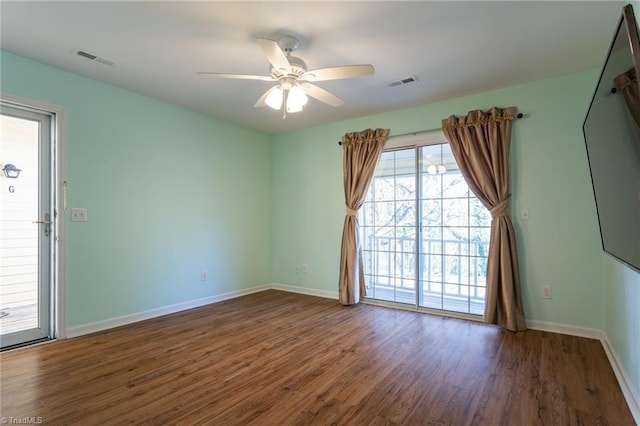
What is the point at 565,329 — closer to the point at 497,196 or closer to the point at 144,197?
the point at 497,196

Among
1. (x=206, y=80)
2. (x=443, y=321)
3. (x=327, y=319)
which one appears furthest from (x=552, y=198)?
(x=206, y=80)

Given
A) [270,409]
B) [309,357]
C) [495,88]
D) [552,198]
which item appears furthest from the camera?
[495,88]

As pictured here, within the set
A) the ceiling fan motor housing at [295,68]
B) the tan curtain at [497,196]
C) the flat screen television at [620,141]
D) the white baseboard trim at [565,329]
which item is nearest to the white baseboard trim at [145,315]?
the ceiling fan motor housing at [295,68]

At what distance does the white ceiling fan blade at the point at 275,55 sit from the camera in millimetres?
2011

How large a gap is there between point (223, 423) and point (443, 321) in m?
2.64

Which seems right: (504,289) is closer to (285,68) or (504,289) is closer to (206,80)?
(285,68)

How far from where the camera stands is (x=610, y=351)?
8.56 ft

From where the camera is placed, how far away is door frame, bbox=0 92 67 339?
3.03 meters

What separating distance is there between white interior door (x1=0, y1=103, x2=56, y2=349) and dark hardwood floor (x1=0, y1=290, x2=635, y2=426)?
0.92 ft

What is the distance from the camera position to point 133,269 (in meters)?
3.59

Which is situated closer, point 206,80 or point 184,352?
point 184,352

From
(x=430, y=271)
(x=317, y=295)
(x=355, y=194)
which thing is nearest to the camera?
(x=430, y=271)

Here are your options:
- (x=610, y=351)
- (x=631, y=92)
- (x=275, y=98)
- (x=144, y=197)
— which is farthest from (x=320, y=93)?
(x=610, y=351)

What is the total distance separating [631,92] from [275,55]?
1.88 m
